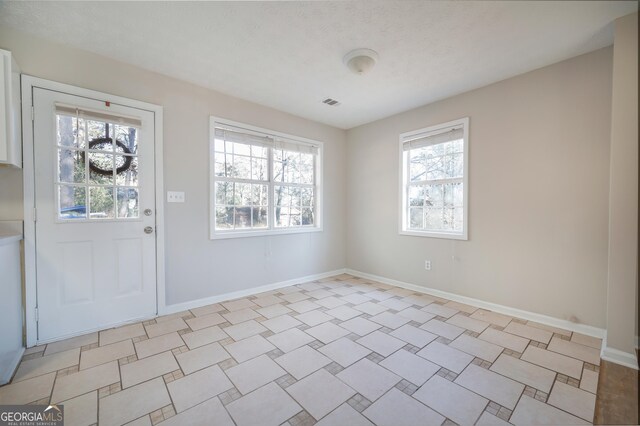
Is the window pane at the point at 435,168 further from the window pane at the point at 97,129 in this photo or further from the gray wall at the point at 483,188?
the window pane at the point at 97,129

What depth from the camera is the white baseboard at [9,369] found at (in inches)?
69.4

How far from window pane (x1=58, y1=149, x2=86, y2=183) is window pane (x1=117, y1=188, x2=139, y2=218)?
334mm

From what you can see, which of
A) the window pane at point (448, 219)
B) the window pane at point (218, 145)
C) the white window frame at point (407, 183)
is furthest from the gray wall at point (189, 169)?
the window pane at point (448, 219)

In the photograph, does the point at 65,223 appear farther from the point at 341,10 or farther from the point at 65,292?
the point at 341,10

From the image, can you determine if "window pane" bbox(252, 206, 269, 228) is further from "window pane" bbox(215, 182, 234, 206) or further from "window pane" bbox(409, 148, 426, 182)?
"window pane" bbox(409, 148, 426, 182)

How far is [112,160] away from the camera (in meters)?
2.68

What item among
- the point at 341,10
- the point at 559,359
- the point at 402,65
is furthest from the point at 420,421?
the point at 402,65

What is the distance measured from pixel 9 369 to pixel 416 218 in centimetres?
438

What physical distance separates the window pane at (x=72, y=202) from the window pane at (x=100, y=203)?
2.0 inches

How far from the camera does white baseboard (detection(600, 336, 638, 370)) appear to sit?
6.52ft

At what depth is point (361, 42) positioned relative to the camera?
2348 mm

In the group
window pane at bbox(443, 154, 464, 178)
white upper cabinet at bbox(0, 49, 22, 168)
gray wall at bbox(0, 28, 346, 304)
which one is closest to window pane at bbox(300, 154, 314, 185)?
gray wall at bbox(0, 28, 346, 304)

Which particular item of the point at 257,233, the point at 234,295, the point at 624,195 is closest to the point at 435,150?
the point at 624,195

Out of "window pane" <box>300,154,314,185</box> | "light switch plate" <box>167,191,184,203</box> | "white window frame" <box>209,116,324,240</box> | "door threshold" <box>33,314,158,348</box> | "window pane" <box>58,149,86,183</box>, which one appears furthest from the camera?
"window pane" <box>300,154,314,185</box>
